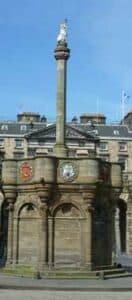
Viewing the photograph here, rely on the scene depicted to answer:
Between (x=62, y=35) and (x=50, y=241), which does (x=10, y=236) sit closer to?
(x=50, y=241)

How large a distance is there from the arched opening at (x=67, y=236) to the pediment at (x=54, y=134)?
7159 centimetres

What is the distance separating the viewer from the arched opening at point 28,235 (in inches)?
1173

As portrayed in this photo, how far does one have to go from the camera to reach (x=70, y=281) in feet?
85.4

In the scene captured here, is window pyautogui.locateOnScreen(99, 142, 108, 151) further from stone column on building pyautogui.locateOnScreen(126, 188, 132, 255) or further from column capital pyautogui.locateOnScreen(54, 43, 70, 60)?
column capital pyautogui.locateOnScreen(54, 43, 70, 60)

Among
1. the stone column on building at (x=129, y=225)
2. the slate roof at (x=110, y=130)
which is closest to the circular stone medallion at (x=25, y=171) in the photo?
the stone column on building at (x=129, y=225)

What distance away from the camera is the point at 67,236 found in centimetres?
2933

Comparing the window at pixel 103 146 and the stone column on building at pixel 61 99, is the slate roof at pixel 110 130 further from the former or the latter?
the stone column on building at pixel 61 99

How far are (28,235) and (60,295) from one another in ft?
27.0

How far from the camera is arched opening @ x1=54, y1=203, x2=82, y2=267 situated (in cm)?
2911

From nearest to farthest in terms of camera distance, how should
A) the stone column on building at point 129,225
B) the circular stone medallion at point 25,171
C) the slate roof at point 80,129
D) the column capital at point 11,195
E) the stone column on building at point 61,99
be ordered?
1. the circular stone medallion at point 25,171
2. the column capital at point 11,195
3. the stone column on building at point 61,99
4. the stone column on building at point 129,225
5. the slate roof at point 80,129

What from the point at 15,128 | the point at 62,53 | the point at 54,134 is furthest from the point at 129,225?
the point at 15,128

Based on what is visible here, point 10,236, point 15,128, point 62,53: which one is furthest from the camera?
point 15,128

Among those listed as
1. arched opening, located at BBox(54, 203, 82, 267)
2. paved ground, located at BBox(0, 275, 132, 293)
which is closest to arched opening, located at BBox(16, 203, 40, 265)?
arched opening, located at BBox(54, 203, 82, 267)

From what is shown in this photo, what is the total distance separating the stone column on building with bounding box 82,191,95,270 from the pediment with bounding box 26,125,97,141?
71.9 metres
